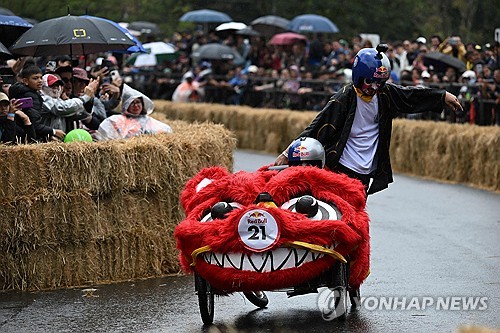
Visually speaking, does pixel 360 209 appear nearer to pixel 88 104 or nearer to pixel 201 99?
pixel 88 104

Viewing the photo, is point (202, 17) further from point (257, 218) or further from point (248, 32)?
point (257, 218)

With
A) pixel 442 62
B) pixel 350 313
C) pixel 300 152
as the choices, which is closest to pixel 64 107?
pixel 300 152

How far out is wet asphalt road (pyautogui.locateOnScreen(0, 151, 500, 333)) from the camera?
29.3ft

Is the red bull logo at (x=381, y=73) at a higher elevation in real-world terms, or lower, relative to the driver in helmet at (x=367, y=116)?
higher

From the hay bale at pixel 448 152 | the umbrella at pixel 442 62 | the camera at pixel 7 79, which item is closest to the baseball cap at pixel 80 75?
the camera at pixel 7 79

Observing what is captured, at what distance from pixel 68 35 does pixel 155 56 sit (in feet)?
65.1

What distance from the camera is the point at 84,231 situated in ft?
36.8

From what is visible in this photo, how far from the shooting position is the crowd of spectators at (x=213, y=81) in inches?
516

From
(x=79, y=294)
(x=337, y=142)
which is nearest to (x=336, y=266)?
(x=337, y=142)

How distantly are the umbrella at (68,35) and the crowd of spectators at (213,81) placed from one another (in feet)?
0.92

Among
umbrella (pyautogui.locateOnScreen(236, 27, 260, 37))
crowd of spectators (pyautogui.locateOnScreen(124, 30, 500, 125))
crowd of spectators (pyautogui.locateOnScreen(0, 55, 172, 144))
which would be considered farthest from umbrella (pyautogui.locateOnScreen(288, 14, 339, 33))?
crowd of spectators (pyautogui.locateOnScreen(0, 55, 172, 144))

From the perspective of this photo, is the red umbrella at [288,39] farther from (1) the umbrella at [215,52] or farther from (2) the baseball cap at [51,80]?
(2) the baseball cap at [51,80]

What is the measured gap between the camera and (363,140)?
1011cm

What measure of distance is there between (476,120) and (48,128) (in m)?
11.5
